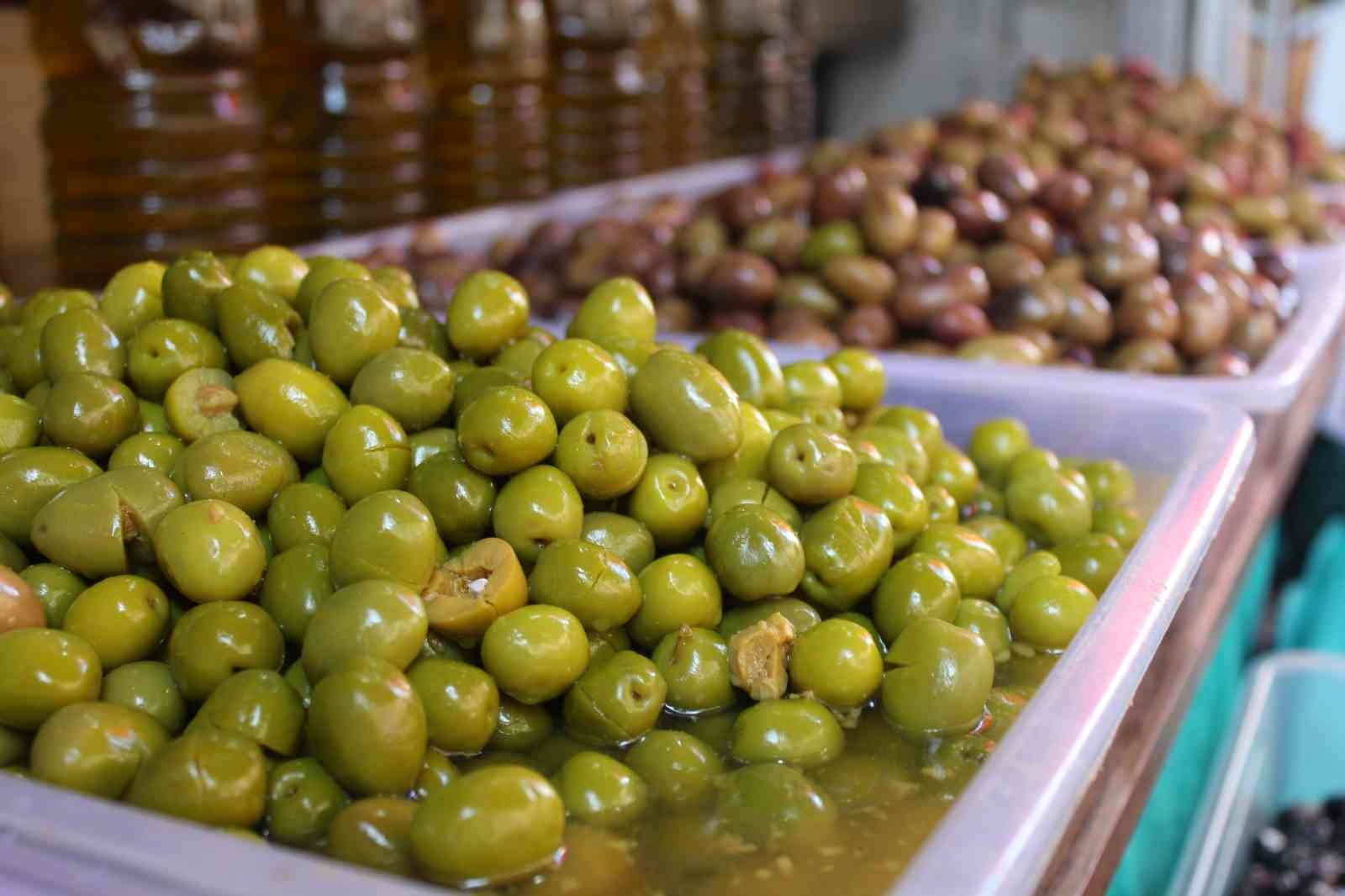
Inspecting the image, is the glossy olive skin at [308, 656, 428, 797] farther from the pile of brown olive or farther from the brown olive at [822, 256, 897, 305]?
the brown olive at [822, 256, 897, 305]

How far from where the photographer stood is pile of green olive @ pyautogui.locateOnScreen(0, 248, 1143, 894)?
870 mm

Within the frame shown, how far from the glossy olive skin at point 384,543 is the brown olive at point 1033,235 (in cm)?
161

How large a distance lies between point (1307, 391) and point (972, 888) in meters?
1.81

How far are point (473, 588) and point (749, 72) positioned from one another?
13.1ft

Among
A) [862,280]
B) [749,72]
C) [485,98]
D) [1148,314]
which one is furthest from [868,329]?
[749,72]

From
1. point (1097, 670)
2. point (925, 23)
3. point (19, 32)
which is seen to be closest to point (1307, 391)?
point (1097, 670)

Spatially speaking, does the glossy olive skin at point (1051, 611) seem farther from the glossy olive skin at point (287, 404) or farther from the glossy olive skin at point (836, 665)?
the glossy olive skin at point (287, 404)

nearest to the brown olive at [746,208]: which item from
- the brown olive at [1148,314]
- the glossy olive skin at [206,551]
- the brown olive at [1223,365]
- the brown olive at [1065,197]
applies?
the brown olive at [1065,197]

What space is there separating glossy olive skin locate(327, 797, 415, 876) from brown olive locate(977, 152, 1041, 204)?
200 centimetres

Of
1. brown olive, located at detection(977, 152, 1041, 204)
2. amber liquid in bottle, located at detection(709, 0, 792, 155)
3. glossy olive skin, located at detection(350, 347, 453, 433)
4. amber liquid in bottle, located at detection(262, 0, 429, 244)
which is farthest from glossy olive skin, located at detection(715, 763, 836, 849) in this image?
amber liquid in bottle, located at detection(709, 0, 792, 155)

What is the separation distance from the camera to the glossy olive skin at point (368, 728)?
855 millimetres

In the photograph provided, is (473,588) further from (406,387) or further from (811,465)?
(811,465)

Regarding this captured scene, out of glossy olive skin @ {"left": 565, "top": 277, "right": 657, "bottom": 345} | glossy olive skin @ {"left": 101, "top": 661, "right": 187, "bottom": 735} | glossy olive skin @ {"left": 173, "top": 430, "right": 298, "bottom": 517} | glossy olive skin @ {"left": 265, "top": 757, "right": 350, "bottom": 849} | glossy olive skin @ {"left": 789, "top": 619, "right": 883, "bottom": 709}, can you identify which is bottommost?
glossy olive skin @ {"left": 789, "top": 619, "right": 883, "bottom": 709}

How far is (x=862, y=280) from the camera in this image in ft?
7.14
